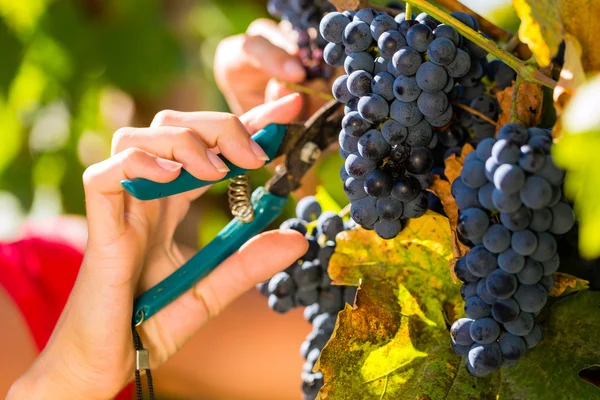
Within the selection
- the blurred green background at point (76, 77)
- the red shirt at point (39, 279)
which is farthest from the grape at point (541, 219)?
the blurred green background at point (76, 77)

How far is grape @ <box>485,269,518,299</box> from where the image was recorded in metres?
0.41

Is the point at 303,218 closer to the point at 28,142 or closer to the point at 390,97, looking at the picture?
the point at 390,97

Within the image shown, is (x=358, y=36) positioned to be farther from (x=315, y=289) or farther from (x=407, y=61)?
(x=315, y=289)

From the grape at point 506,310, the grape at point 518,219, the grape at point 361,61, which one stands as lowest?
the grape at point 506,310

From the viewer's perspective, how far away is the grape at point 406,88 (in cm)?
43

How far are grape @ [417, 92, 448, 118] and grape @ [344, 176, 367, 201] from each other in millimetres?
68

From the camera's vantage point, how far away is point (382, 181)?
45 cm

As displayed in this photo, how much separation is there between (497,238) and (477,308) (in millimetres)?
56

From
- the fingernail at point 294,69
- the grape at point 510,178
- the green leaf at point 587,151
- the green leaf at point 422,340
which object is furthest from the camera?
the fingernail at point 294,69

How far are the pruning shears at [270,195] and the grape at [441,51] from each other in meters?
0.20

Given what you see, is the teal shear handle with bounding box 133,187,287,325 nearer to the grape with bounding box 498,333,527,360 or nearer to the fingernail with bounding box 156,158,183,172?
the fingernail with bounding box 156,158,183,172

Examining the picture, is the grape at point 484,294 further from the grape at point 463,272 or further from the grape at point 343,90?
the grape at point 343,90

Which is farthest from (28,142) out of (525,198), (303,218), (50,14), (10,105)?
(525,198)

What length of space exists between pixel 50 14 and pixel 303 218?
104cm
